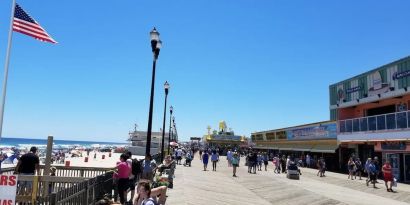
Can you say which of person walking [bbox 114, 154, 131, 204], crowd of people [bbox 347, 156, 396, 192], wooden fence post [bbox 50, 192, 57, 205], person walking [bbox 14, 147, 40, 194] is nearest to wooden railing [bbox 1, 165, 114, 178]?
person walking [bbox 14, 147, 40, 194]

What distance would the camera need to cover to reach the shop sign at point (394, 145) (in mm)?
24906

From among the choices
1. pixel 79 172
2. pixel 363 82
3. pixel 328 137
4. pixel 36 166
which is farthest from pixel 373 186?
pixel 36 166

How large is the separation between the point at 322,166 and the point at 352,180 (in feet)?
9.90

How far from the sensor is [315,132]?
37656mm

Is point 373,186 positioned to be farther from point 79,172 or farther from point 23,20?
point 23,20

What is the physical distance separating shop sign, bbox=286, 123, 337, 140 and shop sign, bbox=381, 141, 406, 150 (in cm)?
638

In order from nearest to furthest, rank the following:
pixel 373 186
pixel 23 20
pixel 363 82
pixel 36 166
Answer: pixel 23 20 < pixel 36 166 < pixel 373 186 < pixel 363 82

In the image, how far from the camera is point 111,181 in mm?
12398

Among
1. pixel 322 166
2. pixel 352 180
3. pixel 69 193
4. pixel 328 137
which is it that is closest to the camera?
pixel 69 193

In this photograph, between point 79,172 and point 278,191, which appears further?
point 278,191

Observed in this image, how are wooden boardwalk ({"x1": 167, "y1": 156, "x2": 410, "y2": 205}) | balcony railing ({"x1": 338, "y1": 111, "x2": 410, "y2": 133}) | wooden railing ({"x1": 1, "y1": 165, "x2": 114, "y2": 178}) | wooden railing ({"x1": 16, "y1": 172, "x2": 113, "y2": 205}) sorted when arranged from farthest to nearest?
balcony railing ({"x1": 338, "y1": 111, "x2": 410, "y2": 133})
wooden railing ({"x1": 1, "y1": 165, "x2": 114, "y2": 178})
wooden boardwalk ({"x1": 167, "y1": 156, "x2": 410, "y2": 205})
wooden railing ({"x1": 16, "y1": 172, "x2": 113, "y2": 205})

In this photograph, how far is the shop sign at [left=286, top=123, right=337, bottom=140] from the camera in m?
33.9

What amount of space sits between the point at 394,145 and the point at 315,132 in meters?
12.0

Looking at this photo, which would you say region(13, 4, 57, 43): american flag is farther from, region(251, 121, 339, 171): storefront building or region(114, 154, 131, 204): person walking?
region(251, 121, 339, 171): storefront building
